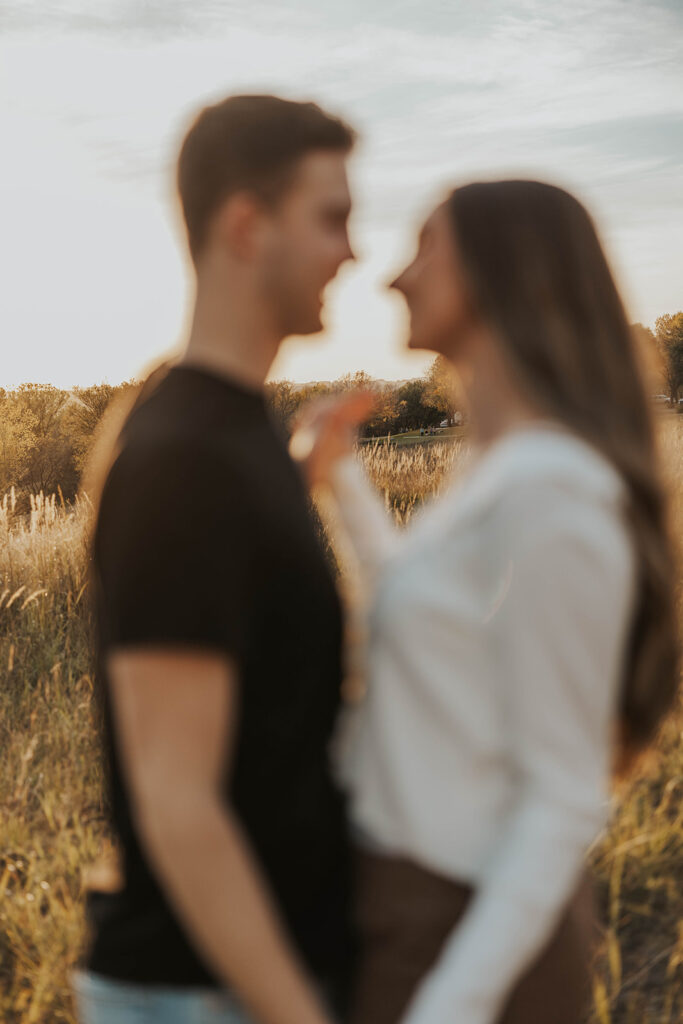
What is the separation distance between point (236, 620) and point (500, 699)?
41 cm

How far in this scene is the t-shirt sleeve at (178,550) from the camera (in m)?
1.10

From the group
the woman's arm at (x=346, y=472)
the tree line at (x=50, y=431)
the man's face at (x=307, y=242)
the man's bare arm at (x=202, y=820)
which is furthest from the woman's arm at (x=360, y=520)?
the tree line at (x=50, y=431)

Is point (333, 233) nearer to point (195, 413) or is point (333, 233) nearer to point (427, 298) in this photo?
point (427, 298)

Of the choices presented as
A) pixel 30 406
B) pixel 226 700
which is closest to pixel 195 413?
pixel 226 700

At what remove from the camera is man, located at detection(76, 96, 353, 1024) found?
1118 millimetres

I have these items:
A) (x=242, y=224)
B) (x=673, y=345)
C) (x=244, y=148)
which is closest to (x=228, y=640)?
(x=242, y=224)

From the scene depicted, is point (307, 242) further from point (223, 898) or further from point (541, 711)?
point (223, 898)

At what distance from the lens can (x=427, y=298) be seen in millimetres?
1526

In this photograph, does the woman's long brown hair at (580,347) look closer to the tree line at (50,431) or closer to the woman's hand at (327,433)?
the woman's hand at (327,433)

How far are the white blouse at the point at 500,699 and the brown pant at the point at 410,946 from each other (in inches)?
1.0

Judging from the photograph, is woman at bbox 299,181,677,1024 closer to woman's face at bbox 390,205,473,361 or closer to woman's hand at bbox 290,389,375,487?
woman's face at bbox 390,205,473,361

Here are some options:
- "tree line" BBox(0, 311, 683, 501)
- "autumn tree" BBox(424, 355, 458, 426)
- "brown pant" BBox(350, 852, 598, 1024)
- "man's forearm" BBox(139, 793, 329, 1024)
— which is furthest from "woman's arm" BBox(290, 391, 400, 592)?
"autumn tree" BBox(424, 355, 458, 426)

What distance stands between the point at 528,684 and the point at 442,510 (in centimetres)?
36

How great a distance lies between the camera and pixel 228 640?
1117 millimetres
